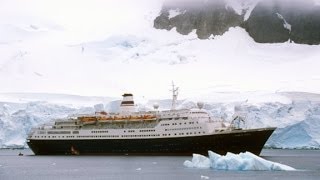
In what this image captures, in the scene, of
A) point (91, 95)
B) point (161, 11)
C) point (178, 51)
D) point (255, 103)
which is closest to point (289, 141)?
point (255, 103)

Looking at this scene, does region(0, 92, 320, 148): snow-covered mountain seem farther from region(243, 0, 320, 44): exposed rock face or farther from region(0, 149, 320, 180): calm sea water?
region(243, 0, 320, 44): exposed rock face

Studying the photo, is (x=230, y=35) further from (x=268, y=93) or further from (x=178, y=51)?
(x=268, y=93)

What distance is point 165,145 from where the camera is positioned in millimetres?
63031

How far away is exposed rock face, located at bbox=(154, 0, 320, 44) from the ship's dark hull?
4856 cm

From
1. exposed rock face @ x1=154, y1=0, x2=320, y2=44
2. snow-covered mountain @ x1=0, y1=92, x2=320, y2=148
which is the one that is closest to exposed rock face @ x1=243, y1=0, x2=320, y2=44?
exposed rock face @ x1=154, y1=0, x2=320, y2=44

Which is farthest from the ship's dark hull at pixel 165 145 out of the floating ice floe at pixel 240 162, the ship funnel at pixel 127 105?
the floating ice floe at pixel 240 162

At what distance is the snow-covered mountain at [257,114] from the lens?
76000 mm

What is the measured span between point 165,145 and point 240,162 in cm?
1477

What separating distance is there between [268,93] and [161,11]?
1294 inches

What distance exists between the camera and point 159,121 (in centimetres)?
6391

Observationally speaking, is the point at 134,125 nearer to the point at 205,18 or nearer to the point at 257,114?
the point at 257,114

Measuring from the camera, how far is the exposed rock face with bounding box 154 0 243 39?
112562 millimetres

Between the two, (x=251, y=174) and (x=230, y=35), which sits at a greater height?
(x=230, y=35)

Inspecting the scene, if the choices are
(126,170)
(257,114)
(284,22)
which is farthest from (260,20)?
(126,170)
